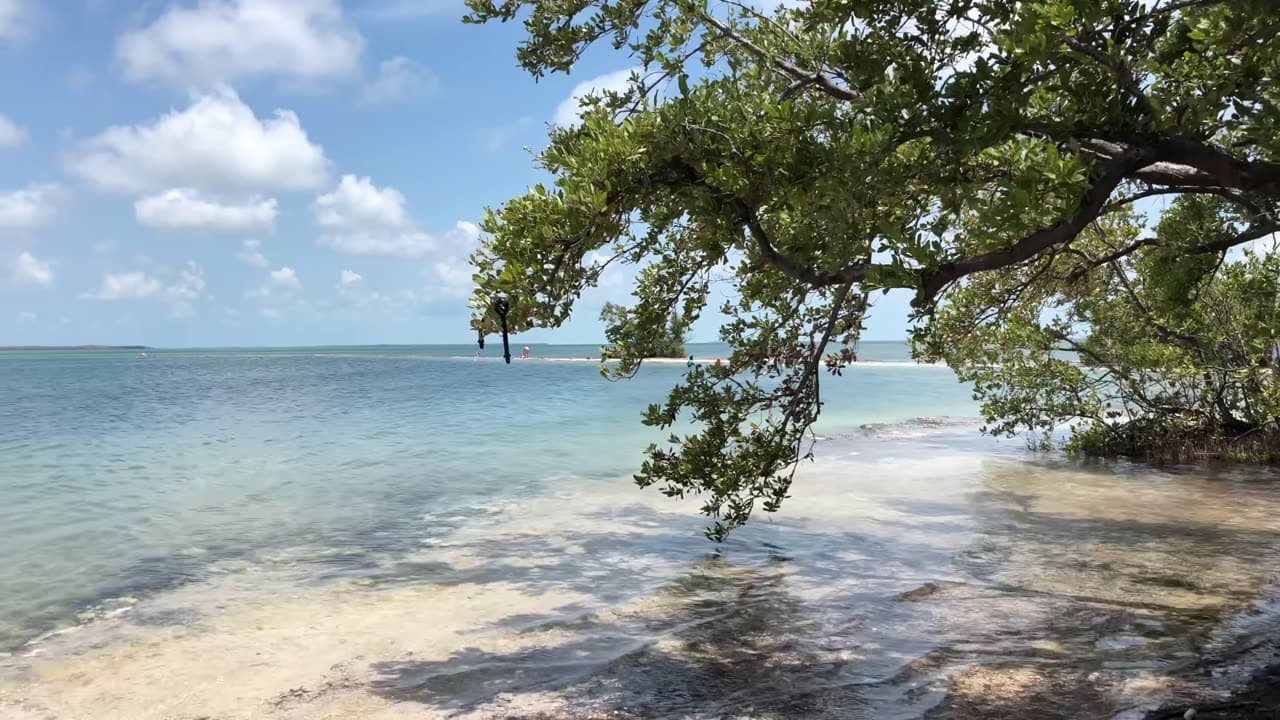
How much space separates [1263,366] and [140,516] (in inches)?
821

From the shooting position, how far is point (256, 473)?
20516mm

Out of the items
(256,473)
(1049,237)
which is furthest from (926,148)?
(256,473)

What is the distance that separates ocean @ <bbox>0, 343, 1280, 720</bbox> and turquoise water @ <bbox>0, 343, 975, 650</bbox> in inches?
4.9

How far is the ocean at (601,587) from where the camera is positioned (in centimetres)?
681

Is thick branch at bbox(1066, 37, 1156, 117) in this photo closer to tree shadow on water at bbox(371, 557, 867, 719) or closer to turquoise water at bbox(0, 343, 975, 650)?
tree shadow on water at bbox(371, 557, 867, 719)

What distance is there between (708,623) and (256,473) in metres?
15.6

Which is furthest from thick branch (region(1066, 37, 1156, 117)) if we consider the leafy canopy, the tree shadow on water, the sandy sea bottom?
the tree shadow on water

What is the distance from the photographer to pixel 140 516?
15.5 meters

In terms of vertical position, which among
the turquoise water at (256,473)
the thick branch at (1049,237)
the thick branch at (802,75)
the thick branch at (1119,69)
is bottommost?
the turquoise water at (256,473)

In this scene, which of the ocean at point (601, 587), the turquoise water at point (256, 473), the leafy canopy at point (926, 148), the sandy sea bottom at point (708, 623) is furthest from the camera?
the turquoise water at point (256, 473)

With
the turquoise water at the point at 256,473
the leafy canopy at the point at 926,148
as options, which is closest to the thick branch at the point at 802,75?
the leafy canopy at the point at 926,148

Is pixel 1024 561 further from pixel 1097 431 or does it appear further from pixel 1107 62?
pixel 1097 431

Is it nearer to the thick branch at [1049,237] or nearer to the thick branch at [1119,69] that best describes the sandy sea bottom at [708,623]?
the thick branch at [1049,237]

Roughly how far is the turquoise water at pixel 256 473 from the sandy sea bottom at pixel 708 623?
4.04ft
